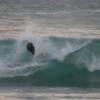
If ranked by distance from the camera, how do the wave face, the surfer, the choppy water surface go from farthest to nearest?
the surfer, the wave face, the choppy water surface

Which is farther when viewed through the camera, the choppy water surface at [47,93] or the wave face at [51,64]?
the wave face at [51,64]

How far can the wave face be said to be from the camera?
17.1 feet

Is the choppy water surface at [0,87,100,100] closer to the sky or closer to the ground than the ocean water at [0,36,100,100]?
closer to the ground

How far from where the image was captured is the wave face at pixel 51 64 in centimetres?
521

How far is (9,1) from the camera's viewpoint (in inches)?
479

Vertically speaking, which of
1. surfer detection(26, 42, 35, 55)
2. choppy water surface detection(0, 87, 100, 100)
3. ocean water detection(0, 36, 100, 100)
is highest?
surfer detection(26, 42, 35, 55)

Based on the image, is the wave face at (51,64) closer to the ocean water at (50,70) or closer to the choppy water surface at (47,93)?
the ocean water at (50,70)

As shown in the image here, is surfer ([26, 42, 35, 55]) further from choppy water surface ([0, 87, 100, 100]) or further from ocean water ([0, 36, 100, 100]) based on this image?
choppy water surface ([0, 87, 100, 100])

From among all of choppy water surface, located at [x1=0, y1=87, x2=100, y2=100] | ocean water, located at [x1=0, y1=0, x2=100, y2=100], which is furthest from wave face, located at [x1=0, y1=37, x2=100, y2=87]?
choppy water surface, located at [x1=0, y1=87, x2=100, y2=100]

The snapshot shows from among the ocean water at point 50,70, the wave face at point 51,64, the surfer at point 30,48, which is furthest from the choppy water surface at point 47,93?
the surfer at point 30,48

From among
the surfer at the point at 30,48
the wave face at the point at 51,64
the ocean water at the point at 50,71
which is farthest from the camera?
the surfer at the point at 30,48

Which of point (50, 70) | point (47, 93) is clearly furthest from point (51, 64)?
point (47, 93)

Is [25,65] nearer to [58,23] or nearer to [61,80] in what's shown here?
[61,80]

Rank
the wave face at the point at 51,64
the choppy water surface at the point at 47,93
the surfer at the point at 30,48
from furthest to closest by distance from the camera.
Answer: the surfer at the point at 30,48
the wave face at the point at 51,64
the choppy water surface at the point at 47,93
